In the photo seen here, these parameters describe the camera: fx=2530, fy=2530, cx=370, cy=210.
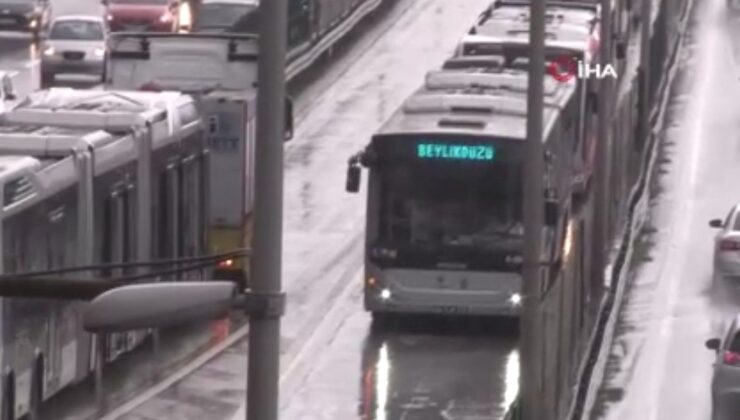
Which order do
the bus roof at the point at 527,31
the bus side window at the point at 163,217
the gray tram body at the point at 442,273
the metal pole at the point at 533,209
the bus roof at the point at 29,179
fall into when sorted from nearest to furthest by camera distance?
the metal pole at the point at 533,209 < the bus roof at the point at 29,179 < the bus side window at the point at 163,217 < the gray tram body at the point at 442,273 < the bus roof at the point at 527,31

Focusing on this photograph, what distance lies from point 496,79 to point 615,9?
48.9 feet

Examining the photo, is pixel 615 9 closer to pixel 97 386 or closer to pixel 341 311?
pixel 341 311

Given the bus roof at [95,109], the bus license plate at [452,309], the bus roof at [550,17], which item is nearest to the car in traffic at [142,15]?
the bus roof at [550,17]

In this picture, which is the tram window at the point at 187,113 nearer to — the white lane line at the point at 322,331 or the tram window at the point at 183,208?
the tram window at the point at 183,208

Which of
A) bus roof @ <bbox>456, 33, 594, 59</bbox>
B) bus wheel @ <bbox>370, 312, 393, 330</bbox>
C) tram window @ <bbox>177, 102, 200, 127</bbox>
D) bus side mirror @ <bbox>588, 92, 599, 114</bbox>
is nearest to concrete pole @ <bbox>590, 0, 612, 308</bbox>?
bus side mirror @ <bbox>588, 92, 599, 114</bbox>

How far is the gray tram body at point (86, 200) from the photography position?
23.2 meters

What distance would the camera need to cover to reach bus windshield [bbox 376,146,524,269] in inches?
1175

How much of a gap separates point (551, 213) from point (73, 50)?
88.8ft

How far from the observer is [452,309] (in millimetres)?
29797

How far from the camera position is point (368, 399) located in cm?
2709

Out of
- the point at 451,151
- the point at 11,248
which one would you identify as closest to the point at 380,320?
the point at 451,151

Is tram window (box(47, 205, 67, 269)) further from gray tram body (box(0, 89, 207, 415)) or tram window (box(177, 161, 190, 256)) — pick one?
tram window (box(177, 161, 190, 256))

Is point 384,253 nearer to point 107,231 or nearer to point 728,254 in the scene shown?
point 107,231

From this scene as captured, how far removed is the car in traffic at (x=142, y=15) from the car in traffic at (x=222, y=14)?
86 cm
